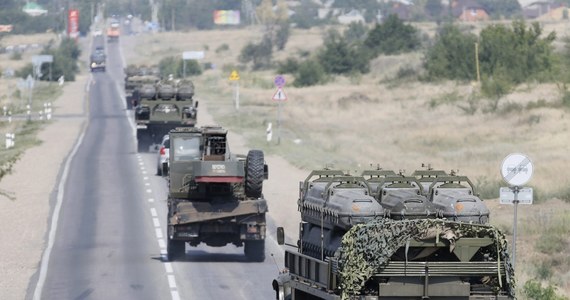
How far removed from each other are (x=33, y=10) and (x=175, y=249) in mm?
85370

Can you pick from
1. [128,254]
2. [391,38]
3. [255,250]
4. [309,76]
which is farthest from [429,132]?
[391,38]

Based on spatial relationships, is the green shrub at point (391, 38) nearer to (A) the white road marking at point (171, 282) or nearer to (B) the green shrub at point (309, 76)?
(B) the green shrub at point (309, 76)

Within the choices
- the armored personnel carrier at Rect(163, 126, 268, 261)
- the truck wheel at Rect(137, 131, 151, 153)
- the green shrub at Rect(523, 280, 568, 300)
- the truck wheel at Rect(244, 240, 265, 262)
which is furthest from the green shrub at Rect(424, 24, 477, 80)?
the green shrub at Rect(523, 280, 568, 300)

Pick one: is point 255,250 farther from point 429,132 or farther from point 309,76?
point 309,76

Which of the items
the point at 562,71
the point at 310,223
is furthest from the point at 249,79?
the point at 310,223

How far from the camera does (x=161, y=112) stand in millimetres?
52594

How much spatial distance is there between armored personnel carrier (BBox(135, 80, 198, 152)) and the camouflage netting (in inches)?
1465

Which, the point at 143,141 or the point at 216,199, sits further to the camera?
the point at 143,141

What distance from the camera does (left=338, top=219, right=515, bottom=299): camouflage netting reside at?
49.3 feet

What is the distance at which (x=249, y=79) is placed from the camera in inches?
4611

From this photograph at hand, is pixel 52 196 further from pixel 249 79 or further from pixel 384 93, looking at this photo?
pixel 249 79

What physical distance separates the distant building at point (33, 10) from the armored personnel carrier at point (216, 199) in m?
80.3

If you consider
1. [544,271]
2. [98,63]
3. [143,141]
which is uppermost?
[544,271]

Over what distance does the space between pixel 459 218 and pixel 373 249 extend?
1.92 metres
